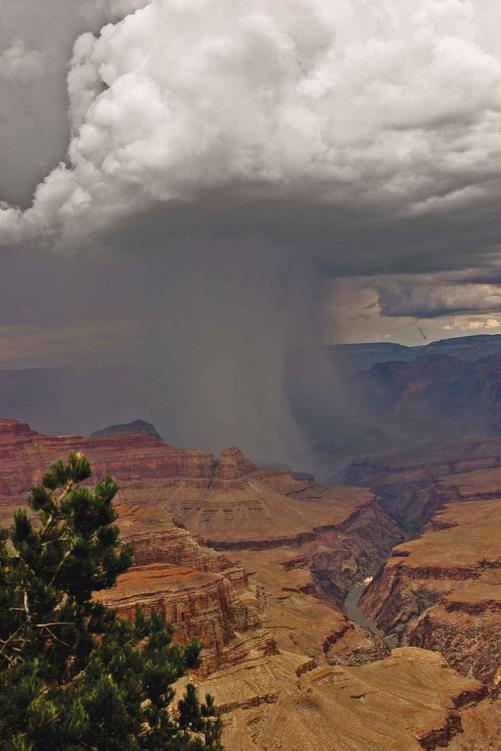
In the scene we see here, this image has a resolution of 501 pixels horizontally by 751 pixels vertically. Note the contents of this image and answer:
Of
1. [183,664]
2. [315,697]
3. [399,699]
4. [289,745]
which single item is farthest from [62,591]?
[399,699]

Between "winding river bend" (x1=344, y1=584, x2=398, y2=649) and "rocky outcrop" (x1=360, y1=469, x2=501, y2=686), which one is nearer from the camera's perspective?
"rocky outcrop" (x1=360, y1=469, x2=501, y2=686)

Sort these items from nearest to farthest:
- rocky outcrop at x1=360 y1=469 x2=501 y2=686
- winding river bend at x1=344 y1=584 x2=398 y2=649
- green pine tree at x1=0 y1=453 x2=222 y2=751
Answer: green pine tree at x1=0 y1=453 x2=222 y2=751
rocky outcrop at x1=360 y1=469 x2=501 y2=686
winding river bend at x1=344 y1=584 x2=398 y2=649

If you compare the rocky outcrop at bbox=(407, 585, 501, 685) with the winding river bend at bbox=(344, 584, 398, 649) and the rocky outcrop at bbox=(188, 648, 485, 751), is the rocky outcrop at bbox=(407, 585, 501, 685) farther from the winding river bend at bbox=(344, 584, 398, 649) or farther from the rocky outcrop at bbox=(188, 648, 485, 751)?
the rocky outcrop at bbox=(188, 648, 485, 751)

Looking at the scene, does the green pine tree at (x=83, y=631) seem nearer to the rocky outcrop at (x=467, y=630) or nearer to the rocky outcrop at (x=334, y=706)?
the rocky outcrop at (x=334, y=706)

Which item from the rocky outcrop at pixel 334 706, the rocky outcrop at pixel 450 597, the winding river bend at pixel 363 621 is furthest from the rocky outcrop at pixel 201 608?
the winding river bend at pixel 363 621

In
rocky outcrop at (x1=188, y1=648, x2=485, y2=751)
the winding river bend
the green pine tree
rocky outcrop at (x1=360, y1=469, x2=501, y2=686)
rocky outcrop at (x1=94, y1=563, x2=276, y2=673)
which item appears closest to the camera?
the green pine tree

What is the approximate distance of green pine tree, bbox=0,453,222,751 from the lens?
32.5 meters

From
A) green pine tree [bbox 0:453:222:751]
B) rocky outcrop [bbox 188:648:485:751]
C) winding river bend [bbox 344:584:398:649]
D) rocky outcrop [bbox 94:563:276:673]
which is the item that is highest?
green pine tree [bbox 0:453:222:751]

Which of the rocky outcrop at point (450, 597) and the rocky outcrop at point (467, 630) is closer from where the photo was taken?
the rocky outcrop at point (467, 630)

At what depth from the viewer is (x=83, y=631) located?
121ft

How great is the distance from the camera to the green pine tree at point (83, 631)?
32531 mm

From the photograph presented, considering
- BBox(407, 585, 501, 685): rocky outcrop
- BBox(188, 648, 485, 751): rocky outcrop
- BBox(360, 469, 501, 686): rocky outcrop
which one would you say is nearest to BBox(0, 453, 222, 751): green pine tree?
BBox(188, 648, 485, 751): rocky outcrop

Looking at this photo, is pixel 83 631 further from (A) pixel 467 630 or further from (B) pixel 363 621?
(B) pixel 363 621

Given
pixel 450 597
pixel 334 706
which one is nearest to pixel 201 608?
pixel 334 706
